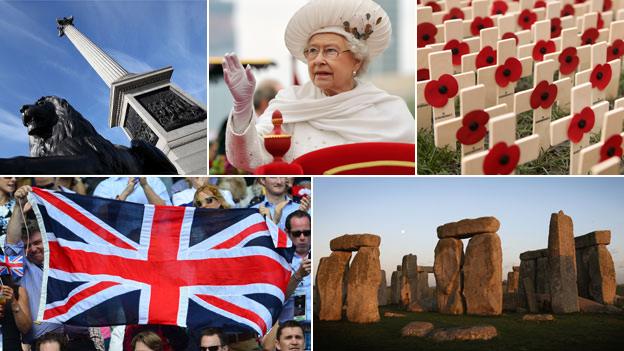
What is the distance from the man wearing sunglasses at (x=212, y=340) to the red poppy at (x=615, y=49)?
3677 mm

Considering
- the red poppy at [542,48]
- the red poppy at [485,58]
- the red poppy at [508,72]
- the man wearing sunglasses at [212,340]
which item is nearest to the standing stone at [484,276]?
the red poppy at [508,72]

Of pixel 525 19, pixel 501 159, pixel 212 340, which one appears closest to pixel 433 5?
pixel 525 19

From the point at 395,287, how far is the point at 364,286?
0.74 feet

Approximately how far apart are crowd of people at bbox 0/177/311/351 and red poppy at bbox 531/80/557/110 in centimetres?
174

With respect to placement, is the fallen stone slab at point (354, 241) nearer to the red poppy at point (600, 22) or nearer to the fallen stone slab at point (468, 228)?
Answer: the fallen stone slab at point (468, 228)

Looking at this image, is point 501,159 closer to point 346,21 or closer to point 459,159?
point 459,159

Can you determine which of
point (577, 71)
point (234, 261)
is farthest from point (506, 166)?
point (234, 261)

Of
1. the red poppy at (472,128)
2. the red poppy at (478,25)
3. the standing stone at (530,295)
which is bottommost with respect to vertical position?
the standing stone at (530,295)

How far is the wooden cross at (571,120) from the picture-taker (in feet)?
24.5

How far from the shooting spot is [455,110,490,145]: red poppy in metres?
7.33

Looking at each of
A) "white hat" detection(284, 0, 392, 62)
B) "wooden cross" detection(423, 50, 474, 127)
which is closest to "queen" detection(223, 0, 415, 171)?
"white hat" detection(284, 0, 392, 62)

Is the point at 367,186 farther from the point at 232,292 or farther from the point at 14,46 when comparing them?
the point at 14,46

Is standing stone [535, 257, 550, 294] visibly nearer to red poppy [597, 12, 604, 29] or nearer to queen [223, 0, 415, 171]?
queen [223, 0, 415, 171]

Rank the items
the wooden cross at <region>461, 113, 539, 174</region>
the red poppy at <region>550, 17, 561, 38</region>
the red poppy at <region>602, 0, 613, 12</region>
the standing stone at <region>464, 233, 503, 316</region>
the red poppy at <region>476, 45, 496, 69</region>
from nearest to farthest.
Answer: the wooden cross at <region>461, 113, 539, 174</region>
the standing stone at <region>464, 233, 503, 316</region>
the red poppy at <region>476, 45, 496, 69</region>
the red poppy at <region>550, 17, 561, 38</region>
the red poppy at <region>602, 0, 613, 12</region>
